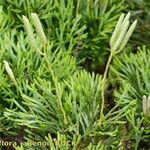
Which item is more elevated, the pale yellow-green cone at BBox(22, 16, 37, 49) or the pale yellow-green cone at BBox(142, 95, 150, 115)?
the pale yellow-green cone at BBox(22, 16, 37, 49)

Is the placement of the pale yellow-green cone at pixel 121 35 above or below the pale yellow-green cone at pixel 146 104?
above

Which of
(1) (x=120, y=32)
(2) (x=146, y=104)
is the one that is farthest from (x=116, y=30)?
(2) (x=146, y=104)

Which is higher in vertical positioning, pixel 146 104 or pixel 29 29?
pixel 29 29

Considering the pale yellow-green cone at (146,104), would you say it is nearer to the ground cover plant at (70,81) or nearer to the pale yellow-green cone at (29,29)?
the ground cover plant at (70,81)

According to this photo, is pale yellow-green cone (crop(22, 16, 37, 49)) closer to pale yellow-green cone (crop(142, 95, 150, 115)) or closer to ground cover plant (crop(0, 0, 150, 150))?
ground cover plant (crop(0, 0, 150, 150))

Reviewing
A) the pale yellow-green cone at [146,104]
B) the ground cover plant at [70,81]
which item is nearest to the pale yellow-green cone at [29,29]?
the ground cover plant at [70,81]

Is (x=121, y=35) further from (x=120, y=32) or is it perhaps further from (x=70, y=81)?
(x=70, y=81)

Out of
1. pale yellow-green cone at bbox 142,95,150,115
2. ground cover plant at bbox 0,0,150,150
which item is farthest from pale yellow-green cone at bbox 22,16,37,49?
pale yellow-green cone at bbox 142,95,150,115

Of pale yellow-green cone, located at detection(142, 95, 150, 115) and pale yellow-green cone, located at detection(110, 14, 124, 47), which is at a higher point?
pale yellow-green cone, located at detection(110, 14, 124, 47)

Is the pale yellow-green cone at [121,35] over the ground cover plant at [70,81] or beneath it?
over
